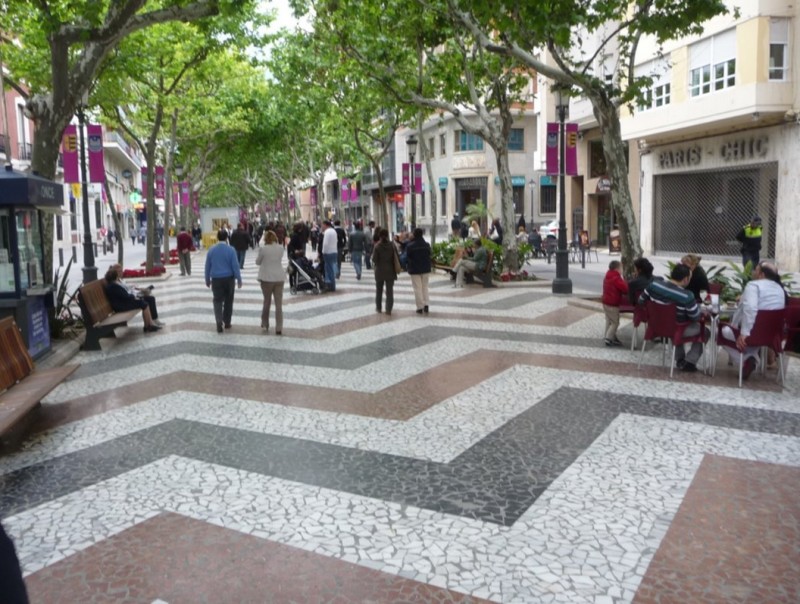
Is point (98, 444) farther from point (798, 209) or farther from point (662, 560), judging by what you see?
point (798, 209)

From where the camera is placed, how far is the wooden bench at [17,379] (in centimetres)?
607

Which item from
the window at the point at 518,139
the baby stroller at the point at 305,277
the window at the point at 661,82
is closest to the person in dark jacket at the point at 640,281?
the baby stroller at the point at 305,277

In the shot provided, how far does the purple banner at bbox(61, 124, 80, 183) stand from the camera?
61.0 ft

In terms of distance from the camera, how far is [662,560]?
3.91 metres

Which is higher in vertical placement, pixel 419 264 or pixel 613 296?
pixel 419 264

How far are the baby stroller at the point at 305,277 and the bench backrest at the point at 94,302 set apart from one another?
610 centimetres

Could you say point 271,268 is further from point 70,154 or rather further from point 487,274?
point 70,154

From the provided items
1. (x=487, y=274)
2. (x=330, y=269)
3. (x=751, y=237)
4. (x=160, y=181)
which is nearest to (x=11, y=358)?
(x=330, y=269)

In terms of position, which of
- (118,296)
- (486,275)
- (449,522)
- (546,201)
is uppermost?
(546,201)

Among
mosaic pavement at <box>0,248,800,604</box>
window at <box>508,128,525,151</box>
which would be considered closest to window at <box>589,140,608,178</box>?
window at <box>508,128,525,151</box>

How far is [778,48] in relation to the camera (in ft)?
70.8

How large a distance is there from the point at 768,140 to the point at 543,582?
22568 millimetres

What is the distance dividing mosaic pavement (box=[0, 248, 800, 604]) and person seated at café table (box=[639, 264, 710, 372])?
0.35 metres

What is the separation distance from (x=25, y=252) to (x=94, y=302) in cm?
155
